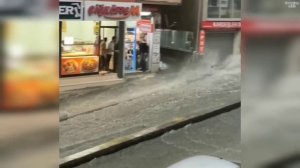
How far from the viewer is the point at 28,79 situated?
767 mm

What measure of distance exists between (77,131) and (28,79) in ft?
23.5

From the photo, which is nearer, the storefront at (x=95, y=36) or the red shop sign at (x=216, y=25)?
the storefront at (x=95, y=36)

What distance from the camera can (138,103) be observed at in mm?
9719

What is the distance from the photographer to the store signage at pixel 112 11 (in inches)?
404

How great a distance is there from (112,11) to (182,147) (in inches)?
189

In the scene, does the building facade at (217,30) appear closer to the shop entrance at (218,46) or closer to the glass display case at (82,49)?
the shop entrance at (218,46)

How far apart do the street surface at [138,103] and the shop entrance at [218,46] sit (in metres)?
1.33

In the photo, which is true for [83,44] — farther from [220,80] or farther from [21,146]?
[21,146]

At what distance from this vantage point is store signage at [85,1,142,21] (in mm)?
10266

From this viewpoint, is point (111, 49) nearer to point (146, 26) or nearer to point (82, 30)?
point (82, 30)

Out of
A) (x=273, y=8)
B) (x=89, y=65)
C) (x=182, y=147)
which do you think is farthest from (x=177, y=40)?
(x=273, y=8)

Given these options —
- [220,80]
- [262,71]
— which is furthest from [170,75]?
[262,71]

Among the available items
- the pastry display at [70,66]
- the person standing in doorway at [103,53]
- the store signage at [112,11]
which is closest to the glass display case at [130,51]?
the store signage at [112,11]

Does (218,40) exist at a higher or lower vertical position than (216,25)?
lower
